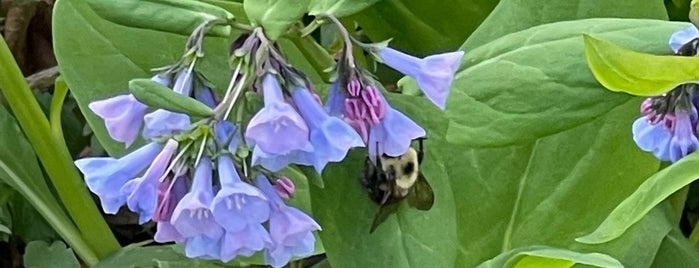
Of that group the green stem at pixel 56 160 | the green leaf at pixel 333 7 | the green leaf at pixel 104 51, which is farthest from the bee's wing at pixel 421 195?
the green stem at pixel 56 160

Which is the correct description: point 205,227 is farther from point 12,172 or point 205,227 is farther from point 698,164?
point 12,172

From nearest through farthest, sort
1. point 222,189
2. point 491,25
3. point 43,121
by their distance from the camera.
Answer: point 222,189
point 491,25
point 43,121

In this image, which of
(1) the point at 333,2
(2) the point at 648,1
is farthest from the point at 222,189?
(2) the point at 648,1

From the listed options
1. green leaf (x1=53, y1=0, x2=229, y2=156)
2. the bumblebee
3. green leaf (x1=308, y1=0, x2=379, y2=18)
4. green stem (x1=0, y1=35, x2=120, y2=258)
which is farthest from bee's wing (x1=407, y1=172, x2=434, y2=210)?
green stem (x1=0, y1=35, x2=120, y2=258)

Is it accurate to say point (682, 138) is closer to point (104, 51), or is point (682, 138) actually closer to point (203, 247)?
point (203, 247)

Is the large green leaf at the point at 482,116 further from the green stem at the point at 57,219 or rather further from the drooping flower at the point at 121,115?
the green stem at the point at 57,219

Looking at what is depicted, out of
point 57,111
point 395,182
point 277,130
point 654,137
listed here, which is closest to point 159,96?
point 277,130

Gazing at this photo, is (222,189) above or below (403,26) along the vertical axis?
above
